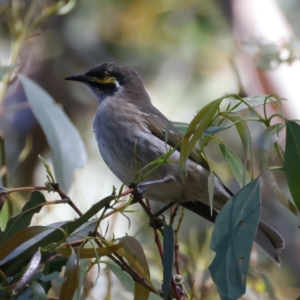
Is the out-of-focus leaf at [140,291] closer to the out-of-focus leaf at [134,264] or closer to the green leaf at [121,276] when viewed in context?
the out-of-focus leaf at [134,264]

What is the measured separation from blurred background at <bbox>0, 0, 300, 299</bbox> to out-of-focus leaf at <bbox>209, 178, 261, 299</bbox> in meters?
2.82

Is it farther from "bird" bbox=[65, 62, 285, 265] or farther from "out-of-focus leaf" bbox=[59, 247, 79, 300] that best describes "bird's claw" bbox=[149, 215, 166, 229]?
"out-of-focus leaf" bbox=[59, 247, 79, 300]

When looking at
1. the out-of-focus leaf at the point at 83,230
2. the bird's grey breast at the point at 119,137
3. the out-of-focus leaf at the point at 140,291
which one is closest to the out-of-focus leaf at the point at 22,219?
the out-of-focus leaf at the point at 83,230

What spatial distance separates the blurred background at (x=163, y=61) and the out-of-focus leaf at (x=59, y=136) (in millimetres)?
1203

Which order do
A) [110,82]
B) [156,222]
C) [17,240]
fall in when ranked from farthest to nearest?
[110,82] < [156,222] < [17,240]

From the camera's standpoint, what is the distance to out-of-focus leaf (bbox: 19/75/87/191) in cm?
→ 295

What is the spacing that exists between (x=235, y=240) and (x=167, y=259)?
226mm

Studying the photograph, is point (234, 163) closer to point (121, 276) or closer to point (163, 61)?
point (121, 276)

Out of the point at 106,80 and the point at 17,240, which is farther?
the point at 106,80

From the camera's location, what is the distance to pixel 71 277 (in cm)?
161

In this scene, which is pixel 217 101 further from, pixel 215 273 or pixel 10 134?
pixel 10 134

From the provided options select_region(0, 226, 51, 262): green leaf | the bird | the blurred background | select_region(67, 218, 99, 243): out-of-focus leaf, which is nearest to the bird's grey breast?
the bird

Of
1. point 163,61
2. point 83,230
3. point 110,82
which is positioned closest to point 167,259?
point 83,230

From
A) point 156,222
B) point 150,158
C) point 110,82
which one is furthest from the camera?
point 110,82
